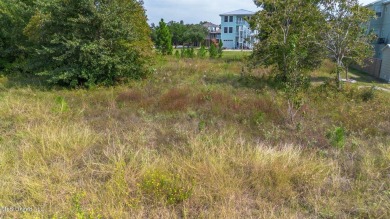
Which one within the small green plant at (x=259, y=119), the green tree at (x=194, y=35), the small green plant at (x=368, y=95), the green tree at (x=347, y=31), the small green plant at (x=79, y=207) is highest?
the green tree at (x=194, y=35)

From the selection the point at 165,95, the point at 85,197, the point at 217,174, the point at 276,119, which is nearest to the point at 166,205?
the point at 217,174

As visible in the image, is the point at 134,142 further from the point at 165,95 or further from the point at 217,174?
the point at 165,95

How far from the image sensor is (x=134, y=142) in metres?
4.27

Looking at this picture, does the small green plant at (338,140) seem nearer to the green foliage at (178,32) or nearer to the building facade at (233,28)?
the building facade at (233,28)

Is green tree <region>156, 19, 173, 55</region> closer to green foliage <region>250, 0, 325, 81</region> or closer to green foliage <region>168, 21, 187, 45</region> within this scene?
green foliage <region>250, 0, 325, 81</region>

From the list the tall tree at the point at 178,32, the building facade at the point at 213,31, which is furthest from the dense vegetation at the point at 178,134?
the building facade at the point at 213,31

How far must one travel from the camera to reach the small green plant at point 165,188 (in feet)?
9.28

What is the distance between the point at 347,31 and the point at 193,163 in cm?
921

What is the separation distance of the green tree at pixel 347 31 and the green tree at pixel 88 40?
767 centimetres

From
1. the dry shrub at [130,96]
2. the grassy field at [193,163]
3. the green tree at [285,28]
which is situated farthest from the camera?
the green tree at [285,28]

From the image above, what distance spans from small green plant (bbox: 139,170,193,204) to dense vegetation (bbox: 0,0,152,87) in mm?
6898

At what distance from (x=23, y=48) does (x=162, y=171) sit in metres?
13.0

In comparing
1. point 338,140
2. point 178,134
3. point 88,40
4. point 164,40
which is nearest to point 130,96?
point 88,40

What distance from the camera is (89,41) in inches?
352
